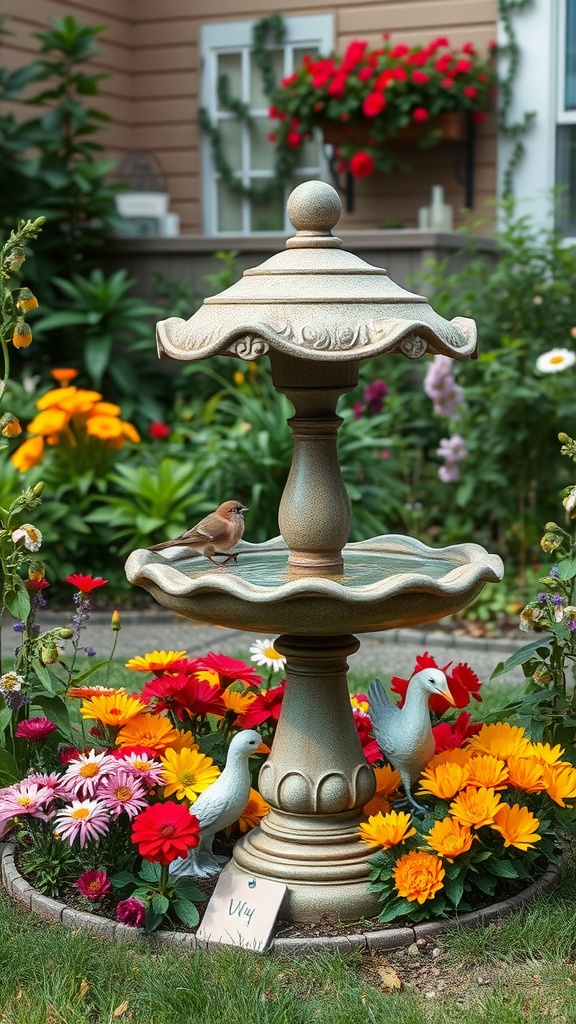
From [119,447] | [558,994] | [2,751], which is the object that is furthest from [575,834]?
[119,447]

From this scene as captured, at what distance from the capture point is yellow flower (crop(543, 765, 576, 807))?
10.3 ft

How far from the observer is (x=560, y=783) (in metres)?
3.17

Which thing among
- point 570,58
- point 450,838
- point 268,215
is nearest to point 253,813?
point 450,838

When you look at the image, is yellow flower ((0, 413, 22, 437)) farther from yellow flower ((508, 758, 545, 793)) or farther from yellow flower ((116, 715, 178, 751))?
yellow flower ((508, 758, 545, 793))

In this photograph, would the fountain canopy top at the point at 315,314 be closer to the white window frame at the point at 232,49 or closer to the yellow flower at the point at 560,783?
the yellow flower at the point at 560,783

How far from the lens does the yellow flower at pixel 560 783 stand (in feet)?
10.3

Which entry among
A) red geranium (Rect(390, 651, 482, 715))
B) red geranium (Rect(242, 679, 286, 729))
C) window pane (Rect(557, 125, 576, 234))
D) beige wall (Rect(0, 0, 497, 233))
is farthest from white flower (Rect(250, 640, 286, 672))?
beige wall (Rect(0, 0, 497, 233))

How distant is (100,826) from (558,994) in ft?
3.61

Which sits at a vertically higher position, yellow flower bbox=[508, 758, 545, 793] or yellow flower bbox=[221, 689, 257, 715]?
yellow flower bbox=[508, 758, 545, 793]

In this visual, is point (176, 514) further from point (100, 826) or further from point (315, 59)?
point (315, 59)

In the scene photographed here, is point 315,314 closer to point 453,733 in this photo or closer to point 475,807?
point 475,807

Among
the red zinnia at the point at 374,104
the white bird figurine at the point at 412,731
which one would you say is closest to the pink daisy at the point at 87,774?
the white bird figurine at the point at 412,731

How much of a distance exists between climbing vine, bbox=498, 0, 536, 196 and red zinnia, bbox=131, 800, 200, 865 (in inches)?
273

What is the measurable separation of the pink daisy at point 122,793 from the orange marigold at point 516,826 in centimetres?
85
